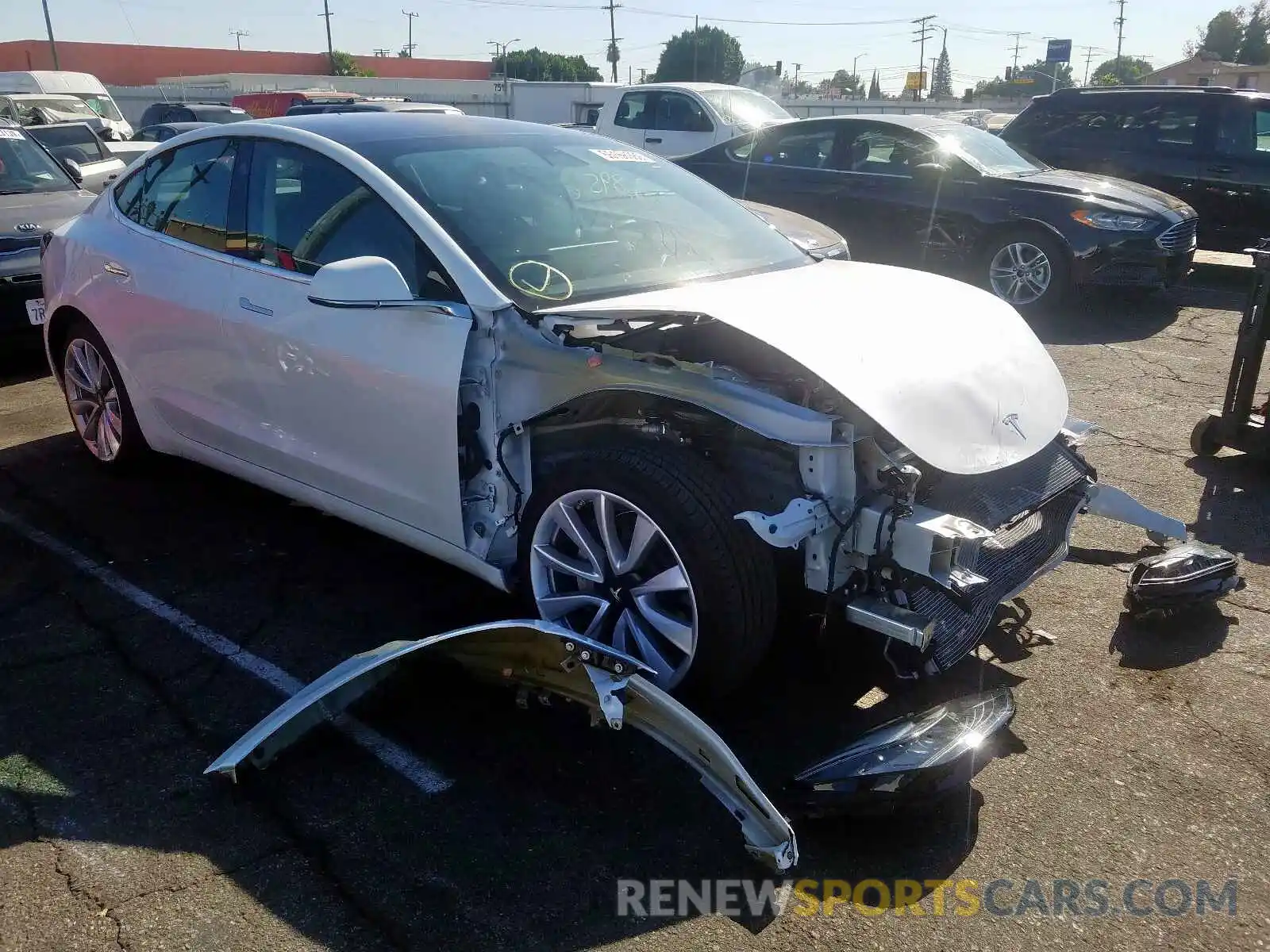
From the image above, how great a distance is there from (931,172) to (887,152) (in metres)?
0.59

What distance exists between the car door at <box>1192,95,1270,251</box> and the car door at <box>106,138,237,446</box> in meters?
9.59

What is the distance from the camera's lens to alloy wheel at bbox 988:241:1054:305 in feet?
29.9

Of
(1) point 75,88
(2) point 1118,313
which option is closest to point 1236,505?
(2) point 1118,313

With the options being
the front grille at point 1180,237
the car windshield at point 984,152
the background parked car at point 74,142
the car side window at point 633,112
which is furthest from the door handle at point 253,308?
the background parked car at point 74,142

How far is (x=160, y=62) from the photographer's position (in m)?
62.1

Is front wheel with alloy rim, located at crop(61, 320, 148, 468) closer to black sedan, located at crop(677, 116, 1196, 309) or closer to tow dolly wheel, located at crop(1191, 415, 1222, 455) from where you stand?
tow dolly wheel, located at crop(1191, 415, 1222, 455)

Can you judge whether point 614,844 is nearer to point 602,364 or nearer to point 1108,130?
point 602,364

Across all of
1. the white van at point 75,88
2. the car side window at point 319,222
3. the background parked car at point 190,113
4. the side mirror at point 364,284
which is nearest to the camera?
the side mirror at point 364,284

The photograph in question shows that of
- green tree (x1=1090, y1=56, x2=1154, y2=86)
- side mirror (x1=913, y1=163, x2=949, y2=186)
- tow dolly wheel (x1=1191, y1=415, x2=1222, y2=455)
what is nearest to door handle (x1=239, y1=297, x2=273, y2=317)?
tow dolly wheel (x1=1191, y1=415, x2=1222, y2=455)

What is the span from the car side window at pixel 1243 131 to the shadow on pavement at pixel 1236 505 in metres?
6.33

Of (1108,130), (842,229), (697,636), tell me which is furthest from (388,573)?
(1108,130)

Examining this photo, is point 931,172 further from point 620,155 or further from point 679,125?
point 620,155

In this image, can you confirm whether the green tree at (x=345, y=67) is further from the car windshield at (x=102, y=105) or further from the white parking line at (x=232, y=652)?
the white parking line at (x=232, y=652)

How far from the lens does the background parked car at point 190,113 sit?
74.7ft
